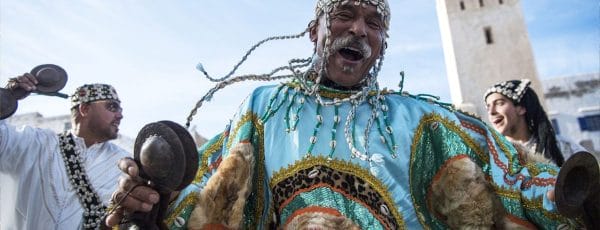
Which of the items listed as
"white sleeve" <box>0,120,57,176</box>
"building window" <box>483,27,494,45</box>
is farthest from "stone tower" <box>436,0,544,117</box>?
"white sleeve" <box>0,120,57,176</box>

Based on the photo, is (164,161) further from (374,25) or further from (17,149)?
(17,149)

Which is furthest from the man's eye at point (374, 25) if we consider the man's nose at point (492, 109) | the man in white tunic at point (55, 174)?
the man's nose at point (492, 109)

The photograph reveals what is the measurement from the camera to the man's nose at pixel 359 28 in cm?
214

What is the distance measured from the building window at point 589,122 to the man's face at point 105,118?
31412 mm

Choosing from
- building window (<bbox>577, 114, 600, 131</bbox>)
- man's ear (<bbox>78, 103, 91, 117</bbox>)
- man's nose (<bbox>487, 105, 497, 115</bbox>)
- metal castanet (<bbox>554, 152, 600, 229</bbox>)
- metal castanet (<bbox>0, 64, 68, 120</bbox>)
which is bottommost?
building window (<bbox>577, 114, 600, 131</bbox>)

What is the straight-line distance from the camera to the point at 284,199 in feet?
6.45

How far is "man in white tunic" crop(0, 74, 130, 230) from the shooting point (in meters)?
3.56

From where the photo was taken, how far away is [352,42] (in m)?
2.13

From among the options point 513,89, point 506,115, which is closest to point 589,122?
point 513,89

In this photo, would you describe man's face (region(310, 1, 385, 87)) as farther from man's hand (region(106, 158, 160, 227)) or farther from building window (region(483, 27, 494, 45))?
building window (region(483, 27, 494, 45))

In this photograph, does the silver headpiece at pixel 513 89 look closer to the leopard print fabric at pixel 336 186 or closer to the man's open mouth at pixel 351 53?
the man's open mouth at pixel 351 53

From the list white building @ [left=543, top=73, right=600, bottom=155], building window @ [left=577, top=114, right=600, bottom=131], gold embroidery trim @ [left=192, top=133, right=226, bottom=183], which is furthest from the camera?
building window @ [left=577, top=114, right=600, bottom=131]

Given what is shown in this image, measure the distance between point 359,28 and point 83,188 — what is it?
2665 millimetres

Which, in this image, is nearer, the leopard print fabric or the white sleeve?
the leopard print fabric
